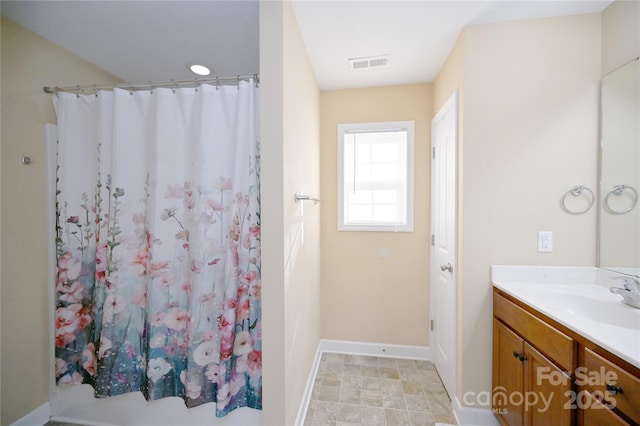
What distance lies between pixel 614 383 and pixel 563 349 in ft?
0.68

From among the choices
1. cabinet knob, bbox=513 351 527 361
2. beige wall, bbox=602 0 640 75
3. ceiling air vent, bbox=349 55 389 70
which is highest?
ceiling air vent, bbox=349 55 389 70

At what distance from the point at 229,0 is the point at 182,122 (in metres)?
0.73

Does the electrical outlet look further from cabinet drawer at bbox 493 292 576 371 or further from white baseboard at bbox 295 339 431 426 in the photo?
white baseboard at bbox 295 339 431 426

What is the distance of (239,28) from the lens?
1.57 metres

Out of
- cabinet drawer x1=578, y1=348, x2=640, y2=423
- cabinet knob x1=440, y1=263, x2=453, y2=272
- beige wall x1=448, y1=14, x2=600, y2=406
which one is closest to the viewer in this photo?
cabinet drawer x1=578, y1=348, x2=640, y2=423

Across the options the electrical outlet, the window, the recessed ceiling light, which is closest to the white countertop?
the electrical outlet

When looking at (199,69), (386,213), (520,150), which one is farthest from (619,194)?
(199,69)

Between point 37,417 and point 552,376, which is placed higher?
point 552,376

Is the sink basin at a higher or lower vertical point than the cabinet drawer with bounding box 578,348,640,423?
higher

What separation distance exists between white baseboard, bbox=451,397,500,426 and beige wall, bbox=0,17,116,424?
272 centimetres

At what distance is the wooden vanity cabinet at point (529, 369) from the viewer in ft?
3.30

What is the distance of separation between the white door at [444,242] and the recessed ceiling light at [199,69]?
1966 mm

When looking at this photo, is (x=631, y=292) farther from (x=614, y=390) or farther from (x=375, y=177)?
(x=375, y=177)

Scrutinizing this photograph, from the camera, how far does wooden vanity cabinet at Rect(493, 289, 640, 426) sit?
79 cm
